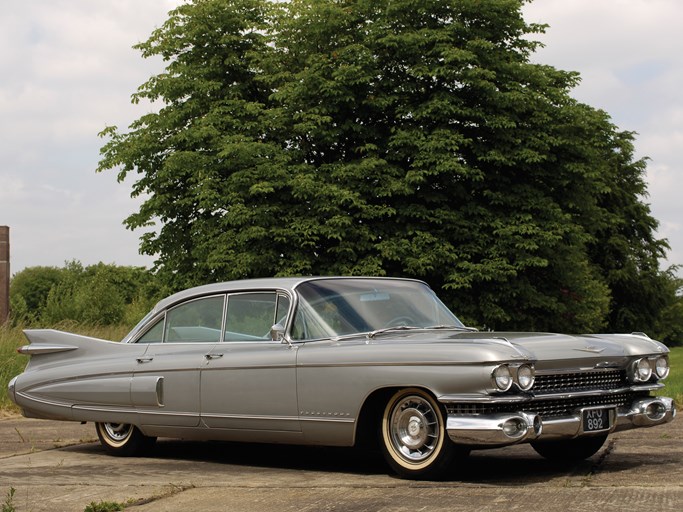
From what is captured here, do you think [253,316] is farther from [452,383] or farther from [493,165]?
[493,165]

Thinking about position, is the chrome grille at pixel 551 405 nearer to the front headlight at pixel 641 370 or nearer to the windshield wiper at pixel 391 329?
the front headlight at pixel 641 370

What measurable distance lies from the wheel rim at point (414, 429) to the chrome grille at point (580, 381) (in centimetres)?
74

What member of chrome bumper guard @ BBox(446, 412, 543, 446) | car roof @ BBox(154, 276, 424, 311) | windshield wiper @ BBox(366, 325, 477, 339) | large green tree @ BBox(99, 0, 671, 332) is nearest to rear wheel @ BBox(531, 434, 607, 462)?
windshield wiper @ BBox(366, 325, 477, 339)

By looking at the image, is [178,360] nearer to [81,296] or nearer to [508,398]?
[508,398]

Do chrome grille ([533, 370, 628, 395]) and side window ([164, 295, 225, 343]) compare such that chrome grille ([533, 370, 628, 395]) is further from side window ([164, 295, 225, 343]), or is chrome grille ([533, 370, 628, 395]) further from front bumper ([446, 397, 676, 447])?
side window ([164, 295, 225, 343])

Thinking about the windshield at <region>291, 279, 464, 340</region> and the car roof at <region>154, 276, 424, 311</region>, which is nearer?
the windshield at <region>291, 279, 464, 340</region>

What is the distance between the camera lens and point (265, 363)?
8109 mm

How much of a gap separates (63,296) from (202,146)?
32.6ft

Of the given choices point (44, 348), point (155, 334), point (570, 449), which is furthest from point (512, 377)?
point (44, 348)

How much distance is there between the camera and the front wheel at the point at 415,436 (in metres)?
7.08

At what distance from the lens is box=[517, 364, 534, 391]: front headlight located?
6.89 meters

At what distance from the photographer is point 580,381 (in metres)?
7.44

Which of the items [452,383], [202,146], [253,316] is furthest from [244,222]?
[452,383]

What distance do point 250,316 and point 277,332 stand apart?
71cm
